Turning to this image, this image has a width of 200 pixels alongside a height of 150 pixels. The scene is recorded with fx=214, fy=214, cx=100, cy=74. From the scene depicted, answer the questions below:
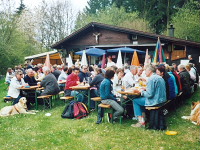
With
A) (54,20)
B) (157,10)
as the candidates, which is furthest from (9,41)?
(157,10)

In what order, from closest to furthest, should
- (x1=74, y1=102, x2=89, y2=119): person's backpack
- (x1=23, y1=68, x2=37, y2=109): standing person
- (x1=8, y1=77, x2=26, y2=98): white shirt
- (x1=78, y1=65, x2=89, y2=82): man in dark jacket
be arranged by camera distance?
(x1=74, y1=102, x2=89, y2=119): person's backpack, (x1=8, y1=77, x2=26, y2=98): white shirt, (x1=23, y1=68, x2=37, y2=109): standing person, (x1=78, y1=65, x2=89, y2=82): man in dark jacket

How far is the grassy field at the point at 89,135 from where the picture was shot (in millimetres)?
Answer: 4809

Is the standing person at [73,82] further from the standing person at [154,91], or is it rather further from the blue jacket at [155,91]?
the blue jacket at [155,91]

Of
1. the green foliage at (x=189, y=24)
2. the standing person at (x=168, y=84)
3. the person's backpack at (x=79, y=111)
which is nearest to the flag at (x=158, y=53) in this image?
the standing person at (x=168, y=84)

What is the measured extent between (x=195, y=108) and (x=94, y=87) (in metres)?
3.57

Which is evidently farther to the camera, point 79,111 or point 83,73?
point 83,73

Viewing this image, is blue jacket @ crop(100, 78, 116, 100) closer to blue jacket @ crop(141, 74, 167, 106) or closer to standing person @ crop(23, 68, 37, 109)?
blue jacket @ crop(141, 74, 167, 106)

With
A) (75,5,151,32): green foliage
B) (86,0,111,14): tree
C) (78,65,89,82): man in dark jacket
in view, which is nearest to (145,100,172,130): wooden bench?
(78,65,89,82): man in dark jacket

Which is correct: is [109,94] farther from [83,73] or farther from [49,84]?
[49,84]

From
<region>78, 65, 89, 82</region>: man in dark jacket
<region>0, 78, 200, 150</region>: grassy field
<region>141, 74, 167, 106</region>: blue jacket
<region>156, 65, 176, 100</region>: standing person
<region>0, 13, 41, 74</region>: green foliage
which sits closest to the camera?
<region>0, 78, 200, 150</region>: grassy field

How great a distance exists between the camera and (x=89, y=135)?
547cm

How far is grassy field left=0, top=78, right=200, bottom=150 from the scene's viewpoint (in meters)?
4.81

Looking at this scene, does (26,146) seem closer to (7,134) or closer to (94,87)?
(7,134)

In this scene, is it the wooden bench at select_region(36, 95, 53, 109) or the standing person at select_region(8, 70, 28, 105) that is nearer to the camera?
the wooden bench at select_region(36, 95, 53, 109)
